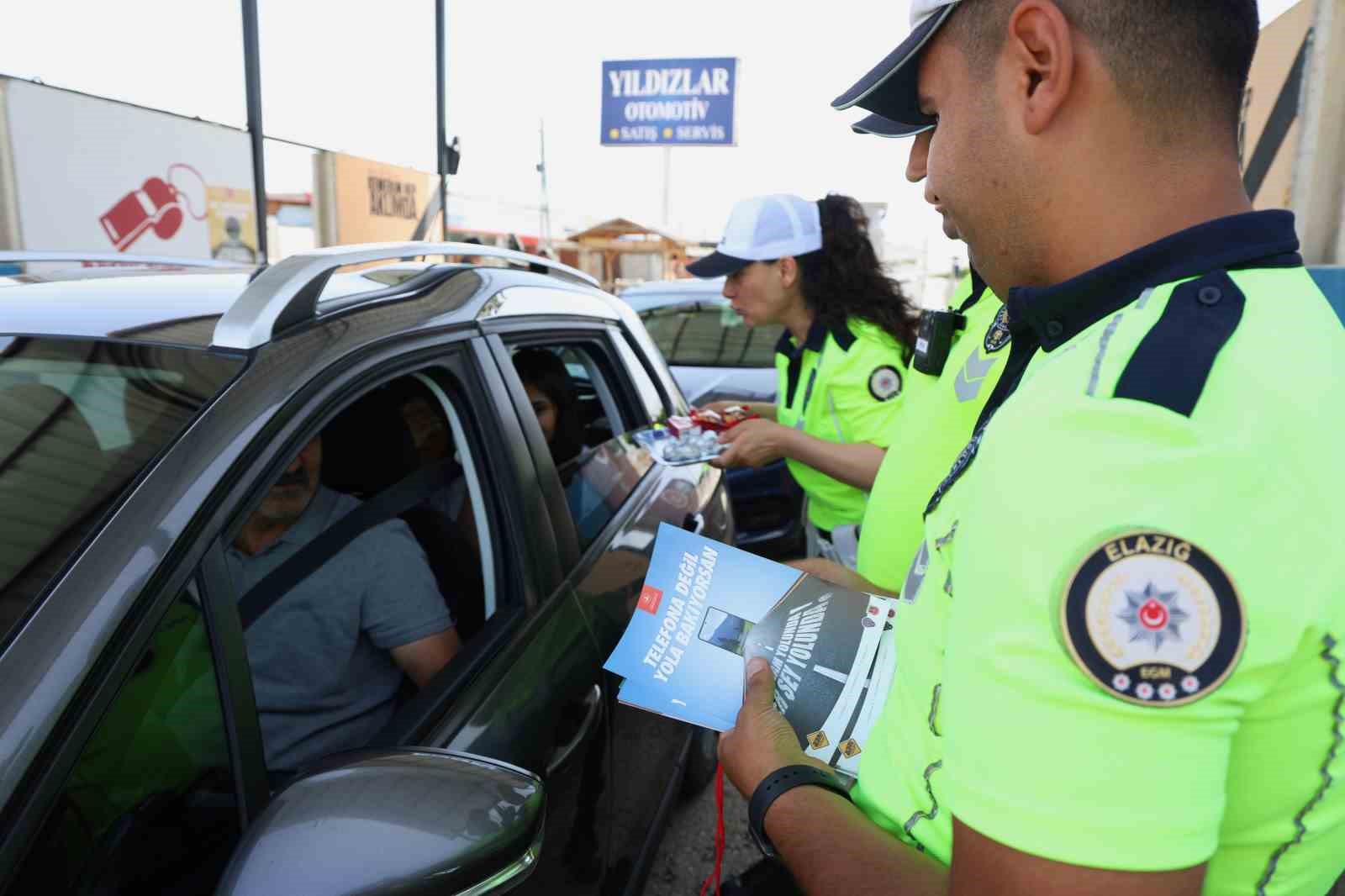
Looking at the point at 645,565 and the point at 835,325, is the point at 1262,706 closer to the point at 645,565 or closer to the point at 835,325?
the point at 645,565

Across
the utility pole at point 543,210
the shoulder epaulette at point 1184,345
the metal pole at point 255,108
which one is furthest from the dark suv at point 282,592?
the utility pole at point 543,210

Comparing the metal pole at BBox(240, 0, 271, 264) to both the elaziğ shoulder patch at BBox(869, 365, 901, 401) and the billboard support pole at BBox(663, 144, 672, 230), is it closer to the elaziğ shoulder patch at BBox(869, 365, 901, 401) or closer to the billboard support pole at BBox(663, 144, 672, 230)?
the elaziğ shoulder patch at BBox(869, 365, 901, 401)

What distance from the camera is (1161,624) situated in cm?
57

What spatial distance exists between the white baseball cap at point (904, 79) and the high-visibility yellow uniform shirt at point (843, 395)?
1298 millimetres

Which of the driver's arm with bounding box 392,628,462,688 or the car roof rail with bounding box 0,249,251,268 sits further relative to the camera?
the car roof rail with bounding box 0,249,251,268

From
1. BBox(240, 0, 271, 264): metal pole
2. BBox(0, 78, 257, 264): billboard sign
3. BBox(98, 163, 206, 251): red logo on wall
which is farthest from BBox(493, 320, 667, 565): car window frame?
BBox(98, 163, 206, 251): red logo on wall

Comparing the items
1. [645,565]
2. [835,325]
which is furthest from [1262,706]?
[835,325]

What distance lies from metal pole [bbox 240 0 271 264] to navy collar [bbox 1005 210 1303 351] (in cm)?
354

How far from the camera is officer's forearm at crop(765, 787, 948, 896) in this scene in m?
0.81

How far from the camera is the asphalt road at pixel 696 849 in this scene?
2.48 metres

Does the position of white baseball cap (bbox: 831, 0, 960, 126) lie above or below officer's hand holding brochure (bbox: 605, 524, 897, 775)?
above

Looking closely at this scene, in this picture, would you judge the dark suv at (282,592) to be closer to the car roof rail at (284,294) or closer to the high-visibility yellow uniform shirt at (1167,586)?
the car roof rail at (284,294)

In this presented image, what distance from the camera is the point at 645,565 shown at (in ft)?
6.69

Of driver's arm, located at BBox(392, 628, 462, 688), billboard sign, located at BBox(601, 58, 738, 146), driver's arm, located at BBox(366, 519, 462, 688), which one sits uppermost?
billboard sign, located at BBox(601, 58, 738, 146)
